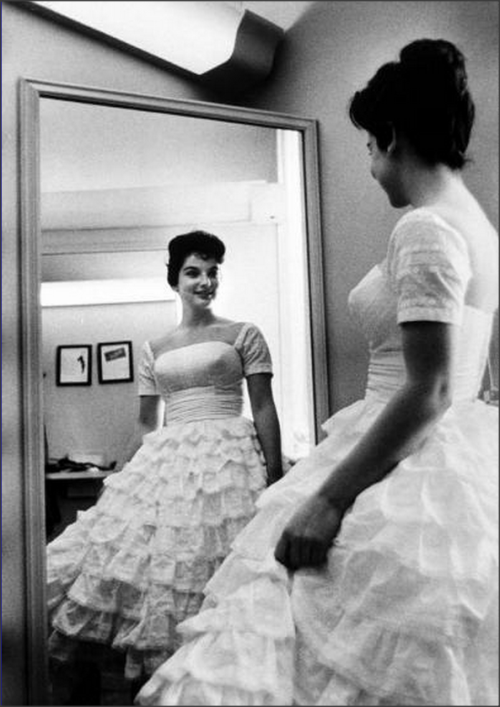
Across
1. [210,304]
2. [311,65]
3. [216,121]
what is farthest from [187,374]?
[311,65]

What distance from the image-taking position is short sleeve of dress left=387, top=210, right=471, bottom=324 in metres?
0.80

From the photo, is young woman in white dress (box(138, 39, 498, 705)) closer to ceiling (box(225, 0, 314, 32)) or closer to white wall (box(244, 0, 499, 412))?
white wall (box(244, 0, 499, 412))

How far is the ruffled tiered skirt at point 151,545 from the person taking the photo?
41.9 inches

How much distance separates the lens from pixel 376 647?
0.77m

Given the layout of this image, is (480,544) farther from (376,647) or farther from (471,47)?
(471,47)

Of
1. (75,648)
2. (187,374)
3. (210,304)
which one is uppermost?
(210,304)

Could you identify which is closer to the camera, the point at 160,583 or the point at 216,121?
the point at 160,583

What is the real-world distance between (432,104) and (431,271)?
0.24 meters

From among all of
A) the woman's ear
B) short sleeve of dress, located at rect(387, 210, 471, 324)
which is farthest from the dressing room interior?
short sleeve of dress, located at rect(387, 210, 471, 324)

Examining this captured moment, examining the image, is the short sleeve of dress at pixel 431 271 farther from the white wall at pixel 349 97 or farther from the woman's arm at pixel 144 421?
the woman's arm at pixel 144 421

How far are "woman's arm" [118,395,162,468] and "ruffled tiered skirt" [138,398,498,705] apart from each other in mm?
322

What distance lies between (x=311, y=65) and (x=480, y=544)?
A: 751mm

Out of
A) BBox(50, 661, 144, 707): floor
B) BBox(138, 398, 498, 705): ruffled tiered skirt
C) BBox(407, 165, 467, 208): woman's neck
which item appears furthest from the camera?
BBox(50, 661, 144, 707): floor

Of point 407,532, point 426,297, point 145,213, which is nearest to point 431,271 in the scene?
point 426,297
